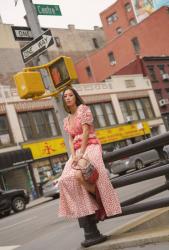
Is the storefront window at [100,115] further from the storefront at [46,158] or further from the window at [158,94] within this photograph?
the window at [158,94]

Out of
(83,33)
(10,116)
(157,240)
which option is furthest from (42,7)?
(83,33)

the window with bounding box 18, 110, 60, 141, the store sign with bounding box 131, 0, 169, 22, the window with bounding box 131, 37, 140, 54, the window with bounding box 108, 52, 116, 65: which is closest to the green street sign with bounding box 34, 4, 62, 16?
the window with bounding box 18, 110, 60, 141

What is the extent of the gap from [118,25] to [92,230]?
6705 cm

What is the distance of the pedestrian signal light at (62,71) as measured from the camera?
7.29m

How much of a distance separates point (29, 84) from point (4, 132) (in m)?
26.6

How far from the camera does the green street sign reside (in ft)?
30.3

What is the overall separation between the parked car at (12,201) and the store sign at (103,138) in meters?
12.0

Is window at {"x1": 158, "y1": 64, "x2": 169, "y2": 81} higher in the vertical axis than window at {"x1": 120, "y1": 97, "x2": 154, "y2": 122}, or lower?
higher

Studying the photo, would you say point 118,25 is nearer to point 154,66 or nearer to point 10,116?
point 154,66

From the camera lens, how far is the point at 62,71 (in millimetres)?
7418

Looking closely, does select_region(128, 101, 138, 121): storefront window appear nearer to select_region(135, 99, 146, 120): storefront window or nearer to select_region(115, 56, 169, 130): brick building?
select_region(135, 99, 146, 120): storefront window

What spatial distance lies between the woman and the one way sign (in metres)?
3.23

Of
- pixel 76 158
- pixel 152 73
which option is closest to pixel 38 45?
pixel 76 158

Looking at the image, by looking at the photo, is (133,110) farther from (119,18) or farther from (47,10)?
(47,10)
